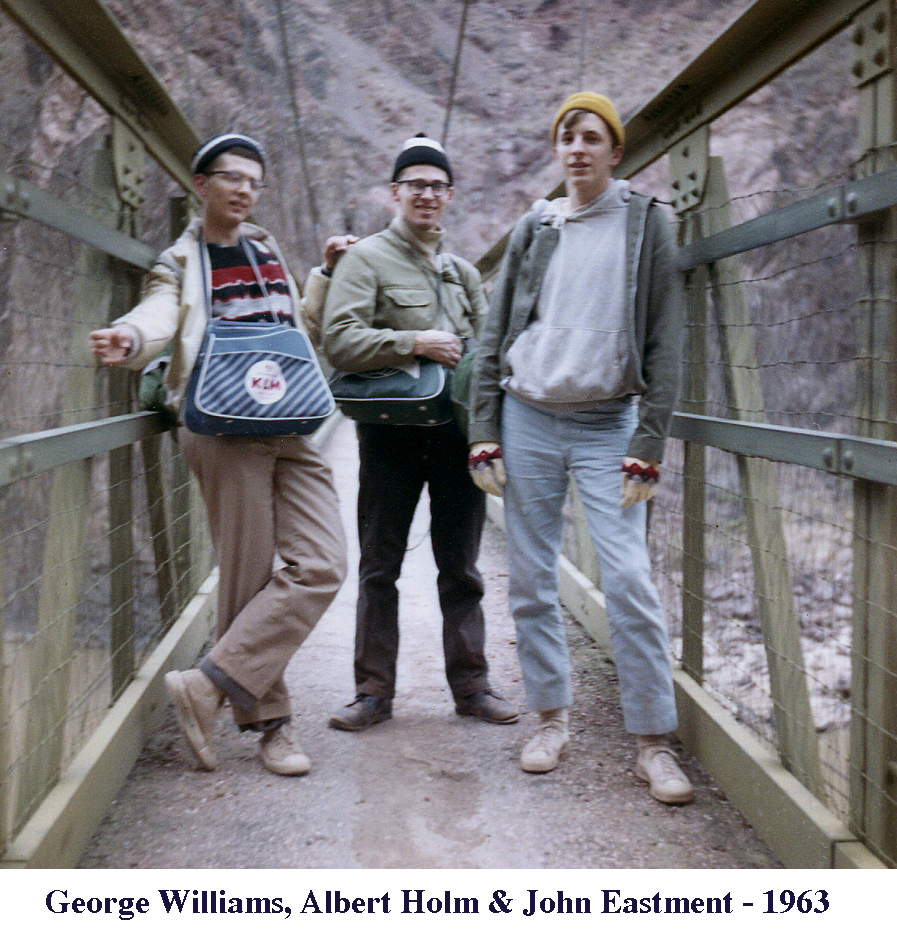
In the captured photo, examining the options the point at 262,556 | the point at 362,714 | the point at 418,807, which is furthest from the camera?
the point at 362,714

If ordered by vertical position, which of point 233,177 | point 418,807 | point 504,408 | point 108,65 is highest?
point 108,65

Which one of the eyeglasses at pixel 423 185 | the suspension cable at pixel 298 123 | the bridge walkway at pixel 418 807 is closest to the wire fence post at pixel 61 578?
the bridge walkway at pixel 418 807

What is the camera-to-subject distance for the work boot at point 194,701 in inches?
88.3

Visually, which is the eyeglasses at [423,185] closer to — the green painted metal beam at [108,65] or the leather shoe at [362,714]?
the green painted metal beam at [108,65]

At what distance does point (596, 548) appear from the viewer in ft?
7.14

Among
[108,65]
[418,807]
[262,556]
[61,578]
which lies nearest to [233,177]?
[108,65]

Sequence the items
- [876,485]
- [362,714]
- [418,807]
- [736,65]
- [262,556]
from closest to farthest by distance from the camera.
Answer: [876,485] → [736,65] → [418,807] → [262,556] → [362,714]

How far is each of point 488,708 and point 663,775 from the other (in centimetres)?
65

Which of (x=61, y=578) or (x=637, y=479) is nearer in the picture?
(x=61, y=578)

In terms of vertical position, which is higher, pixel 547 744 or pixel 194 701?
pixel 194 701

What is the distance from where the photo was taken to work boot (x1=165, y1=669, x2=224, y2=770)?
7.36 ft

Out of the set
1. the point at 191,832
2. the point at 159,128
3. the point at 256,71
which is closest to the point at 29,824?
the point at 191,832

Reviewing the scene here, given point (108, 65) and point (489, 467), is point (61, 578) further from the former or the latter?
point (108, 65)

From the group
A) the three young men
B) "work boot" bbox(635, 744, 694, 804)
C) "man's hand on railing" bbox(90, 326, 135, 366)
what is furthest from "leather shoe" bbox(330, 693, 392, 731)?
"man's hand on railing" bbox(90, 326, 135, 366)
